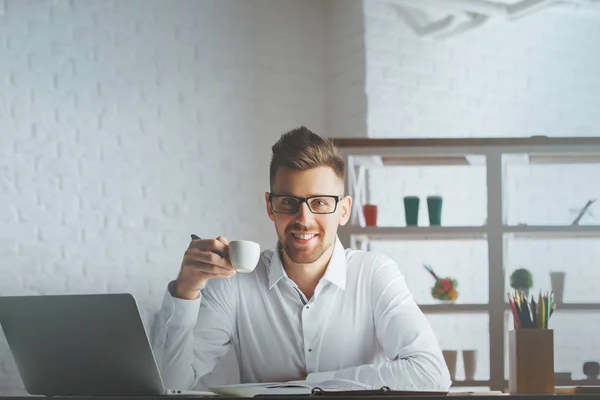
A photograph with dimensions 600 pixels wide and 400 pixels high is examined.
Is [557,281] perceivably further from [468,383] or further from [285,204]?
[285,204]

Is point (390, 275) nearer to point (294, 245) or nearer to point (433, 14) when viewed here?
point (294, 245)

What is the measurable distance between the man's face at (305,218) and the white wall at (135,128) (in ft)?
6.40

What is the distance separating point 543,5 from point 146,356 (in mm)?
3478

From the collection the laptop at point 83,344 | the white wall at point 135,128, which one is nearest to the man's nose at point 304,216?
the laptop at point 83,344

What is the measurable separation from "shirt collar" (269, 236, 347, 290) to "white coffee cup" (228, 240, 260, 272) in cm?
56

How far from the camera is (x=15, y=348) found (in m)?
1.51

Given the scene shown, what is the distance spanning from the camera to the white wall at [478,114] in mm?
4137

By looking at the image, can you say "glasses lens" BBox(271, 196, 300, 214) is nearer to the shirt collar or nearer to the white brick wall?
the shirt collar

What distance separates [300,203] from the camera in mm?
2240

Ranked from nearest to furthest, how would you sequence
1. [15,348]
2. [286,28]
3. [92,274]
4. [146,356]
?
[146,356] < [15,348] < [92,274] < [286,28]

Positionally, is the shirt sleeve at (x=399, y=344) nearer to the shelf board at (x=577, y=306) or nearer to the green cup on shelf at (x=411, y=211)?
the green cup on shelf at (x=411, y=211)

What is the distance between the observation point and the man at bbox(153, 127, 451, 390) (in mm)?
2240

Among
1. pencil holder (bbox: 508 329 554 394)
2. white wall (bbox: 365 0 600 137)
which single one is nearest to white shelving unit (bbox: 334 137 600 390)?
white wall (bbox: 365 0 600 137)

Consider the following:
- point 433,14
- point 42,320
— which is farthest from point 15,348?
point 433,14
